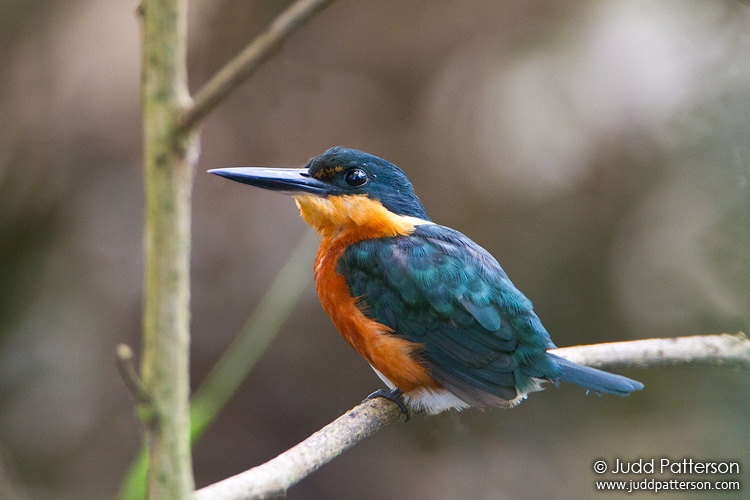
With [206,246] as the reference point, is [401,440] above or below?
below

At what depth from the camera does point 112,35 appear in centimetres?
400

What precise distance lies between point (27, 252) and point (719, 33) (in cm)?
333

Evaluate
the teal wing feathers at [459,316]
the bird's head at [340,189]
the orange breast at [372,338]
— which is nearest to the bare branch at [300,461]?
the orange breast at [372,338]

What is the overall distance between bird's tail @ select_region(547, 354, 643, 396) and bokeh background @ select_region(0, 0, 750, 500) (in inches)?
64.3

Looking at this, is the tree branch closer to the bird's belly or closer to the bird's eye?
the bird's belly

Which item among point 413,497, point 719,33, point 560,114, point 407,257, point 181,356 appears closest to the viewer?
point 181,356

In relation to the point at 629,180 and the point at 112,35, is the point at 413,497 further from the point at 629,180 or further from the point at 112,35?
the point at 112,35

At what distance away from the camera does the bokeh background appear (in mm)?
3783

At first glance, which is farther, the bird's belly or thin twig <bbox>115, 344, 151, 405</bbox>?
the bird's belly

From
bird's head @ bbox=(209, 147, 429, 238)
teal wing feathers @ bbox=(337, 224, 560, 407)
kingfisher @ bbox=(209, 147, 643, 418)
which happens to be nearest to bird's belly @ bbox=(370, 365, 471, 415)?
kingfisher @ bbox=(209, 147, 643, 418)

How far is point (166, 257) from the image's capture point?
0.88 metres

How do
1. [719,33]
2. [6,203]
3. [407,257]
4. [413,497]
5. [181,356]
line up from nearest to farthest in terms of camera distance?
[181,356] → [719,33] → [407,257] → [6,203] → [413,497]

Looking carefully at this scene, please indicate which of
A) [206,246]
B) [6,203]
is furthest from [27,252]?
[206,246]

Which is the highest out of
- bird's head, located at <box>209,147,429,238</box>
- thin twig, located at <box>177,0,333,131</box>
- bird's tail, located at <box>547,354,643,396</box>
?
bird's head, located at <box>209,147,429,238</box>
